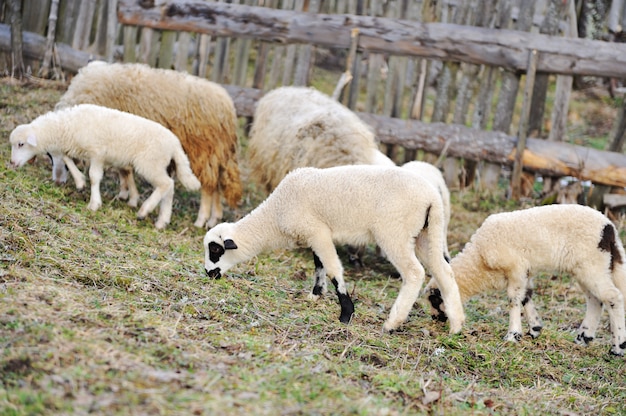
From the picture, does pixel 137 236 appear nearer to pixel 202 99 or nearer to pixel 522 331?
pixel 202 99

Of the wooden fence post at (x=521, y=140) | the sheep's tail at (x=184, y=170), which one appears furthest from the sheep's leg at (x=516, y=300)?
the wooden fence post at (x=521, y=140)

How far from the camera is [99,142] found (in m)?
7.91

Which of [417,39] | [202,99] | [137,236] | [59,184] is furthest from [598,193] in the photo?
[59,184]

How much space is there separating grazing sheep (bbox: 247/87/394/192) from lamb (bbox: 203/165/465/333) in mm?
1921

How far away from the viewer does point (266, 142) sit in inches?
364

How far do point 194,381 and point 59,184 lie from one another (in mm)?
5027

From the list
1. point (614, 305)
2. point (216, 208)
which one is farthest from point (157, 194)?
point (614, 305)

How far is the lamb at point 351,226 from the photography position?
5.96 metres

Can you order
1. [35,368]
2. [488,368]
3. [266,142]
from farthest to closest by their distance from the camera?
[266,142] < [488,368] < [35,368]

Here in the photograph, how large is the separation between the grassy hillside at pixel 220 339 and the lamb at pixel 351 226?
289 millimetres

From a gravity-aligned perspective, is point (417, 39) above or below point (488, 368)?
Result: above

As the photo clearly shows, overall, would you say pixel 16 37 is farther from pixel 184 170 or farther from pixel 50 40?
pixel 184 170

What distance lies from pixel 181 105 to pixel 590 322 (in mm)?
4995

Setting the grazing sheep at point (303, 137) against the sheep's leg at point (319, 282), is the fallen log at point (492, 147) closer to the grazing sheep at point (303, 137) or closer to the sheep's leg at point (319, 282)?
the grazing sheep at point (303, 137)
